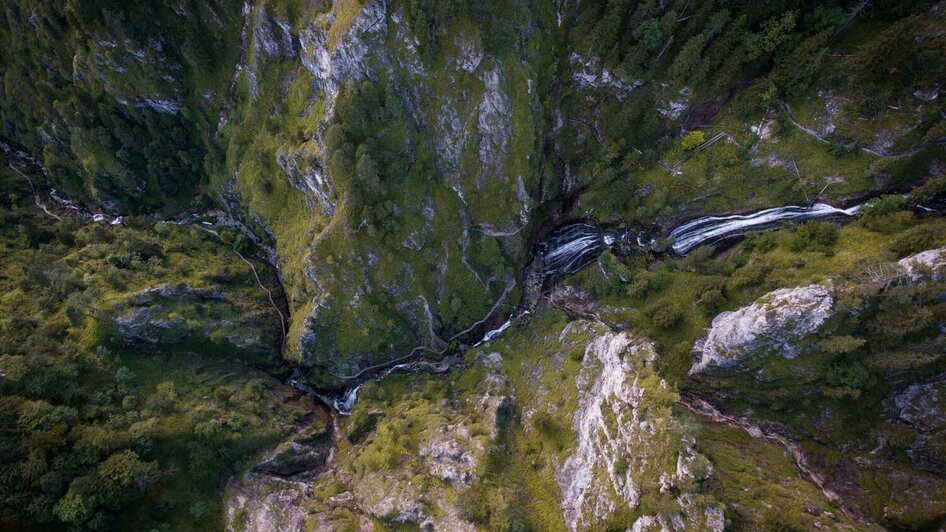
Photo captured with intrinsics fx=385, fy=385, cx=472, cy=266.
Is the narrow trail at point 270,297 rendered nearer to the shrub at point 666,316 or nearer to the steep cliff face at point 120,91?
the steep cliff face at point 120,91

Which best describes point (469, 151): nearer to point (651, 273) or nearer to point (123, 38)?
point (651, 273)

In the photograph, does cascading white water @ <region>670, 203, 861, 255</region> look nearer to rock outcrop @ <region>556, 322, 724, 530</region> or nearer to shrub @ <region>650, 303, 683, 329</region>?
shrub @ <region>650, 303, 683, 329</region>

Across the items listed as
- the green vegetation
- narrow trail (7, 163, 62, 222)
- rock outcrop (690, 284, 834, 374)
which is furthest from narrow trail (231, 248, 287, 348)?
rock outcrop (690, 284, 834, 374)

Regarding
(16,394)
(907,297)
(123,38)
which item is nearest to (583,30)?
(907,297)

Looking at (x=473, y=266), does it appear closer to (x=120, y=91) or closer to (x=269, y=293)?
(x=269, y=293)

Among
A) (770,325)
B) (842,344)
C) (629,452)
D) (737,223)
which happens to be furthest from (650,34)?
(629,452)

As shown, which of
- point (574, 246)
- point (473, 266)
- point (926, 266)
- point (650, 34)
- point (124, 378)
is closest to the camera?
point (926, 266)
